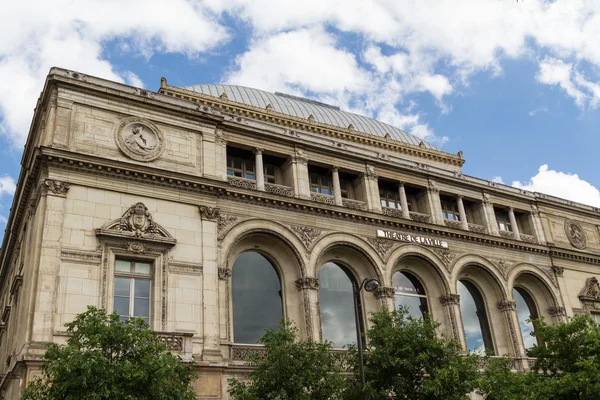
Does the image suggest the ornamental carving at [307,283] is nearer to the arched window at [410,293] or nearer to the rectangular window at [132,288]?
the arched window at [410,293]

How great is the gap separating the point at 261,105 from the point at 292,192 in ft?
51.6

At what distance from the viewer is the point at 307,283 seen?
98.6 ft

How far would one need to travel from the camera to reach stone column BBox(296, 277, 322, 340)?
29.2 metres

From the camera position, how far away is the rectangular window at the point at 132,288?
24859 millimetres

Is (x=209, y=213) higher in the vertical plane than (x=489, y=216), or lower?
lower

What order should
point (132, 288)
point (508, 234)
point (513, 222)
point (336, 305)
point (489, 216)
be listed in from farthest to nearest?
point (513, 222) < point (508, 234) < point (489, 216) < point (336, 305) < point (132, 288)

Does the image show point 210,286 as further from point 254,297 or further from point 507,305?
point 507,305

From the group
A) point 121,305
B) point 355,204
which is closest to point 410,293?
point 355,204

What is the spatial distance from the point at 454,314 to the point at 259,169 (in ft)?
44.3

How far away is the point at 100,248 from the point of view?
2498 cm

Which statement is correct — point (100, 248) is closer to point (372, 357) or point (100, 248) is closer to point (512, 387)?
point (372, 357)

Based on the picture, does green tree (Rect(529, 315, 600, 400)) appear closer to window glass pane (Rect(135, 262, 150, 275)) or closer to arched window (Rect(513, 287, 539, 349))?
arched window (Rect(513, 287, 539, 349))

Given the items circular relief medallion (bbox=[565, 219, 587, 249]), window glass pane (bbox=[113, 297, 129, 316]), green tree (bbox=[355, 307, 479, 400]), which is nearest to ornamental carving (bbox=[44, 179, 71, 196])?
window glass pane (bbox=[113, 297, 129, 316])

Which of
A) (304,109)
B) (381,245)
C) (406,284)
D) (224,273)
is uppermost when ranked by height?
(304,109)
